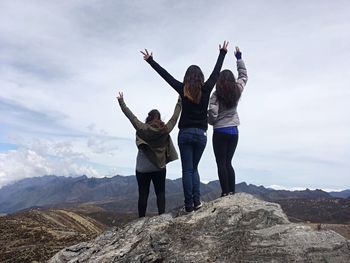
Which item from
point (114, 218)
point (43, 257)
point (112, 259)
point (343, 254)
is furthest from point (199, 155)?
Result: point (114, 218)

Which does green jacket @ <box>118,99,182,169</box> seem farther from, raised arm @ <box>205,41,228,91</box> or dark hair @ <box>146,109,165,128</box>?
raised arm @ <box>205,41,228,91</box>

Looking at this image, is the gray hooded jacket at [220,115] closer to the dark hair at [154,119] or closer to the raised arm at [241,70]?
the raised arm at [241,70]

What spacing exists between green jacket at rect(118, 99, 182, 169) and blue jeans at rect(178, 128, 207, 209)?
84 centimetres

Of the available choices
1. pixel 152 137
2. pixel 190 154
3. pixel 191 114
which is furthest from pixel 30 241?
pixel 191 114

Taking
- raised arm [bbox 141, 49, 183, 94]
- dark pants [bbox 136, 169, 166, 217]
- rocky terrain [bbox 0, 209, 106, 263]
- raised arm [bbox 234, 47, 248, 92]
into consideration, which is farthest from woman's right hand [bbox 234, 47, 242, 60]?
rocky terrain [bbox 0, 209, 106, 263]

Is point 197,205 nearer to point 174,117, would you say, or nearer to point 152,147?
point 152,147

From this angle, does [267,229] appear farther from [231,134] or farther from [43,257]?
[43,257]

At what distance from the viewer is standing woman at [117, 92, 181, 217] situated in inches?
423

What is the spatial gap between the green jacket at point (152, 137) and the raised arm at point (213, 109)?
0.84m

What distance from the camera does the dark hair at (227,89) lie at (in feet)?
33.3

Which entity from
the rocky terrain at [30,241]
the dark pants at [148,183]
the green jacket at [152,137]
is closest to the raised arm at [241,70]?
the green jacket at [152,137]

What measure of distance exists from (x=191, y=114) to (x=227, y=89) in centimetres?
111

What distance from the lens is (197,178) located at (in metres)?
10.1

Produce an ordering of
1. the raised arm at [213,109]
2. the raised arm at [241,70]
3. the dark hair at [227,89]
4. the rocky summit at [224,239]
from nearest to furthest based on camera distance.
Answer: the rocky summit at [224,239] → the dark hair at [227,89] → the raised arm at [213,109] → the raised arm at [241,70]
